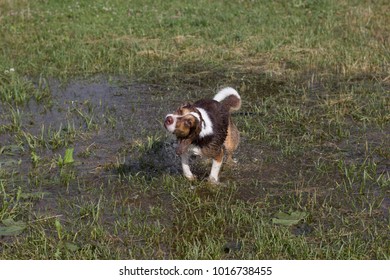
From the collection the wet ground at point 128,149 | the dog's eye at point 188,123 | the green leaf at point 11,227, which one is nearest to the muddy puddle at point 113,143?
the wet ground at point 128,149

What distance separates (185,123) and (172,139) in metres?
1.95

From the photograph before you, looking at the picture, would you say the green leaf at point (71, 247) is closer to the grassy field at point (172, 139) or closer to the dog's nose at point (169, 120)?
the grassy field at point (172, 139)

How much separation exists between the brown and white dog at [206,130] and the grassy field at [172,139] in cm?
26

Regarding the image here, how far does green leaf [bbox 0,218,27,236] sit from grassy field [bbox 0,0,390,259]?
0.6 inches

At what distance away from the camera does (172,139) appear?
7.50 metres

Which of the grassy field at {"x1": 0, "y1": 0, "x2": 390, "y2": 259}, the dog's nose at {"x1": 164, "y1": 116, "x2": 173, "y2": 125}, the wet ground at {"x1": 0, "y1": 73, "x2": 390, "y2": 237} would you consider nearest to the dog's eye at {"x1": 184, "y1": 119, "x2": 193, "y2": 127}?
the dog's nose at {"x1": 164, "y1": 116, "x2": 173, "y2": 125}

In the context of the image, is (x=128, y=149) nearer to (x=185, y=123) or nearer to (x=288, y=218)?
(x=185, y=123)

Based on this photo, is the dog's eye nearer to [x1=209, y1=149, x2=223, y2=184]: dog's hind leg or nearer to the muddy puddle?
[x1=209, y1=149, x2=223, y2=184]: dog's hind leg

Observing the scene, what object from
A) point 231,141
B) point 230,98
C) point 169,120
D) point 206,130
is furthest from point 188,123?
point 230,98

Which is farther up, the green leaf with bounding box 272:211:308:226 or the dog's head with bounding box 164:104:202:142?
→ the dog's head with bounding box 164:104:202:142

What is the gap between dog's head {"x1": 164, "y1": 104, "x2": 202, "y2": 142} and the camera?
17.9ft

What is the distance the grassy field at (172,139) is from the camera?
5262 mm

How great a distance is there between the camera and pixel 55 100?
913 centimetres
